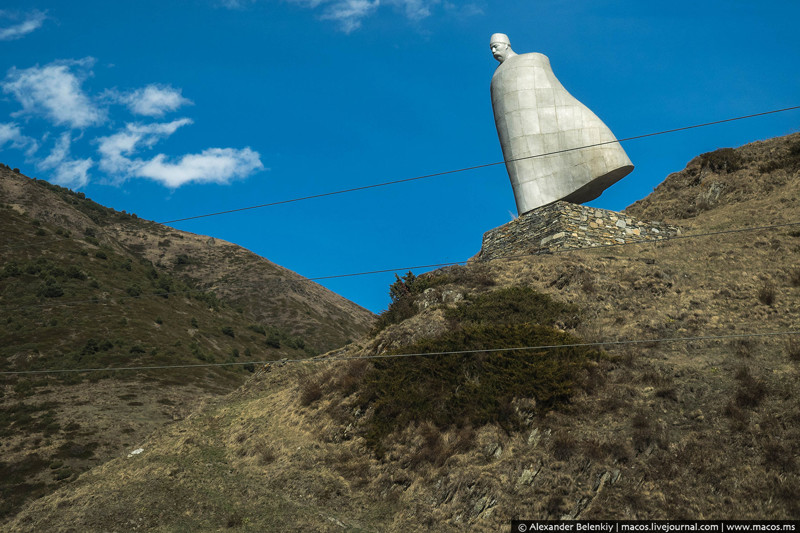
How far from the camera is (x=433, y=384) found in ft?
59.8

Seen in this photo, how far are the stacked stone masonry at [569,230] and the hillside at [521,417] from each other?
3.13 ft

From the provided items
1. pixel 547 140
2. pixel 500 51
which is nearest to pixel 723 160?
pixel 547 140

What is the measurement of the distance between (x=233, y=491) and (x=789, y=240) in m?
21.1

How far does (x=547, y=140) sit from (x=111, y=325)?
43854 mm

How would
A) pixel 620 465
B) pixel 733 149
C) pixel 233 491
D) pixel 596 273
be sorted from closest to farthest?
pixel 620 465, pixel 233 491, pixel 596 273, pixel 733 149

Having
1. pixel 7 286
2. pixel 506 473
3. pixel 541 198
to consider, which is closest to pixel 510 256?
pixel 541 198

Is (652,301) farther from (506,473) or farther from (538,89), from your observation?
(538,89)

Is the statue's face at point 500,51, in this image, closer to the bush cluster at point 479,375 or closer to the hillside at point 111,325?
the bush cluster at point 479,375

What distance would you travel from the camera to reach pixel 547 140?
28.1 metres

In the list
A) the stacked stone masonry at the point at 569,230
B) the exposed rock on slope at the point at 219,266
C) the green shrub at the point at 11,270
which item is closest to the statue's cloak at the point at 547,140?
the stacked stone masonry at the point at 569,230

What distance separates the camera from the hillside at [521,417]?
509 inches

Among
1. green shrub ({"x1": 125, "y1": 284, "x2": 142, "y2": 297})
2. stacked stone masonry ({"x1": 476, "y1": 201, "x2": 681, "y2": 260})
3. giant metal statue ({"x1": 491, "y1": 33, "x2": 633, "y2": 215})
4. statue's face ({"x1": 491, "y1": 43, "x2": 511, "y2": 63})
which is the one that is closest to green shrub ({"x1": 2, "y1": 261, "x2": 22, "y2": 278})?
green shrub ({"x1": 125, "y1": 284, "x2": 142, "y2": 297})

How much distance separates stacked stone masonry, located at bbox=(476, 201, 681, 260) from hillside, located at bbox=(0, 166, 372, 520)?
15.6 meters

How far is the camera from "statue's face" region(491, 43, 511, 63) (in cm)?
3072
